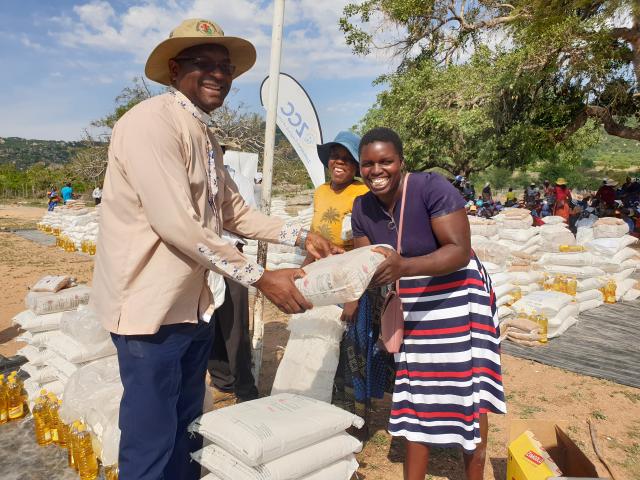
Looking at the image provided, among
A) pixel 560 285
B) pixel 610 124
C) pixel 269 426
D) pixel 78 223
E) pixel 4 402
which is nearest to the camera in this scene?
pixel 269 426

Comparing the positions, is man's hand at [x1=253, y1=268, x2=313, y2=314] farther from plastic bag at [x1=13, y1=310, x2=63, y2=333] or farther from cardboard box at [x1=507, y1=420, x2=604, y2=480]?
plastic bag at [x1=13, y1=310, x2=63, y2=333]

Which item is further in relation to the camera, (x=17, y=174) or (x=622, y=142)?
(x=622, y=142)

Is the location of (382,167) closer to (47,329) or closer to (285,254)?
(47,329)

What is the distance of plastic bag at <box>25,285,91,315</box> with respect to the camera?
10.5 feet

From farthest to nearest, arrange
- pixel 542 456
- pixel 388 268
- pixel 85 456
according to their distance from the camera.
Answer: pixel 85 456, pixel 542 456, pixel 388 268

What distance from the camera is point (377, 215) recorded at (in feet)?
6.92

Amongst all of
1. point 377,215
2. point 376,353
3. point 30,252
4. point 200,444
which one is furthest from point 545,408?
point 30,252

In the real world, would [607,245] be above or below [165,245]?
below

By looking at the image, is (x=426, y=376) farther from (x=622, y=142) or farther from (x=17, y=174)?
(x=622, y=142)

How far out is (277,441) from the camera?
177 cm

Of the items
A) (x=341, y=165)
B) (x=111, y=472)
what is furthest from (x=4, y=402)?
(x=341, y=165)

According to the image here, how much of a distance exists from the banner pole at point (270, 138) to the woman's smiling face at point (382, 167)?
1.42m

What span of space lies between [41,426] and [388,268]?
245 cm

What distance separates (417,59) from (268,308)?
1261 cm
